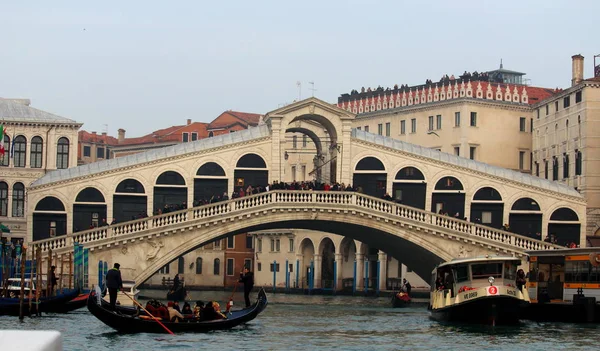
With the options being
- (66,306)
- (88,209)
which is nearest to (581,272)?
(66,306)

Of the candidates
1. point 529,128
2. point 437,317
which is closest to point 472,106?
point 529,128

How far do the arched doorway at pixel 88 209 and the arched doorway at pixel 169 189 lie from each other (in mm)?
2073

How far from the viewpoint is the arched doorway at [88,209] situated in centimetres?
4078

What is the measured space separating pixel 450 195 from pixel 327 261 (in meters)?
22.5

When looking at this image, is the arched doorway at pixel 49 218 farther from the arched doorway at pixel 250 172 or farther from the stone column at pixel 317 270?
the stone column at pixel 317 270

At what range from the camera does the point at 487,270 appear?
27.9 m

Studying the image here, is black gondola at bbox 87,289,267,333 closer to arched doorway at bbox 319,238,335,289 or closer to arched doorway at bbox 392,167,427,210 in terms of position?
arched doorway at bbox 392,167,427,210

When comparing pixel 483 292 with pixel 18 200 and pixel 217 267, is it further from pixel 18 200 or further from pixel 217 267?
pixel 217 267

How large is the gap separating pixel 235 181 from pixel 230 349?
22821 mm

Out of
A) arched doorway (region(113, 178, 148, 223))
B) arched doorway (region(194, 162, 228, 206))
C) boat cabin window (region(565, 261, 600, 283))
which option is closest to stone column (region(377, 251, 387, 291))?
arched doorway (region(194, 162, 228, 206))

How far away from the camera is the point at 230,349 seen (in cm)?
1889

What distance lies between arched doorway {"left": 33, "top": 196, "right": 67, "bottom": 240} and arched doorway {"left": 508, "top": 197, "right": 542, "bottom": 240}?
57.7ft

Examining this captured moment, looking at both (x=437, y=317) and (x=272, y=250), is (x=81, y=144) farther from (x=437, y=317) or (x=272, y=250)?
(x=437, y=317)

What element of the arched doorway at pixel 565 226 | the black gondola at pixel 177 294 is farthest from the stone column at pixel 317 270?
the arched doorway at pixel 565 226
